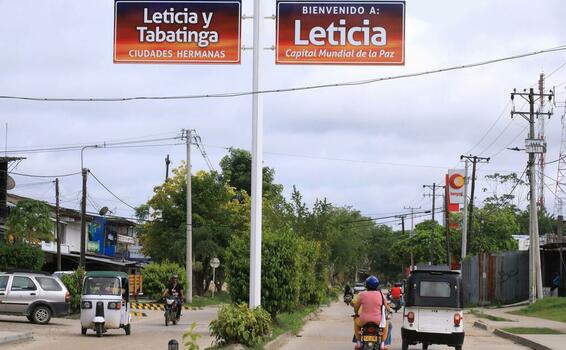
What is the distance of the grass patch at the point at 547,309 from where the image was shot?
35.7 metres

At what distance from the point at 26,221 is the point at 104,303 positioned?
26.1 meters

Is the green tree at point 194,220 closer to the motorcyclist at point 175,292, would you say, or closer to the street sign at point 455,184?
the street sign at point 455,184

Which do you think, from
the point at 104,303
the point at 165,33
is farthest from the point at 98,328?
the point at 165,33

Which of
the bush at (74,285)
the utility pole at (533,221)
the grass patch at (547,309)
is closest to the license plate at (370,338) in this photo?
the bush at (74,285)

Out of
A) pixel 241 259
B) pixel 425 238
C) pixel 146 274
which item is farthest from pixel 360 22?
pixel 425 238

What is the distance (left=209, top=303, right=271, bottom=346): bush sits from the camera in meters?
16.4

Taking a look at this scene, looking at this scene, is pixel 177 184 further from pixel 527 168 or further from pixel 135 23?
pixel 135 23

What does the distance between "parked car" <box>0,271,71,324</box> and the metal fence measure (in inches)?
1251

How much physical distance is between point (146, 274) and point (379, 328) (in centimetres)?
3498

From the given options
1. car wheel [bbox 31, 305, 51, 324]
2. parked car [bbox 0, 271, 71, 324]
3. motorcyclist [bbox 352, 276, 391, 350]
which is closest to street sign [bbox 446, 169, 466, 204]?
parked car [bbox 0, 271, 71, 324]

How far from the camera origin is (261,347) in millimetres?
17047

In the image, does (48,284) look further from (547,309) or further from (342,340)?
(547,309)

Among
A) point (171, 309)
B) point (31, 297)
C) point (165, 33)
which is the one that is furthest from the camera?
point (171, 309)

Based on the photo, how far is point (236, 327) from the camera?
1647cm
